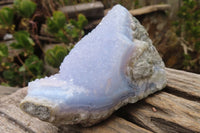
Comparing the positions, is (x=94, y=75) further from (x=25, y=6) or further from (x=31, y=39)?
(x=25, y=6)

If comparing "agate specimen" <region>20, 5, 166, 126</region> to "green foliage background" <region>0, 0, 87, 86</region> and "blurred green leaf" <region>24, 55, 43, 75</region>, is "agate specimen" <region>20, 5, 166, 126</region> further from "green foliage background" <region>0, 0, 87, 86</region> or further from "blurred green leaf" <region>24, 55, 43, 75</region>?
"blurred green leaf" <region>24, 55, 43, 75</region>

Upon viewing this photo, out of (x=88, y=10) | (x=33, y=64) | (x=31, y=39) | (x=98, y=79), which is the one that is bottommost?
(x=33, y=64)

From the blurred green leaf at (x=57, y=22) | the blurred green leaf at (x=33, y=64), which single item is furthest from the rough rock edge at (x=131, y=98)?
the blurred green leaf at (x=33, y=64)

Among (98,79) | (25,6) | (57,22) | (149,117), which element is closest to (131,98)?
(149,117)

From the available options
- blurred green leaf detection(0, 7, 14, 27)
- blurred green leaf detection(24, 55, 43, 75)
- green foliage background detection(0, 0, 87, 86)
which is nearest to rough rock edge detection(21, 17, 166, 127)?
green foliage background detection(0, 0, 87, 86)

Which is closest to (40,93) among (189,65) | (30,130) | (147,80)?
(30,130)
